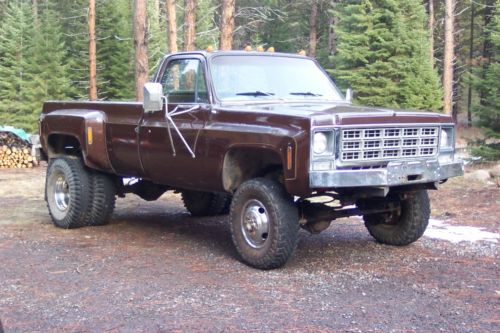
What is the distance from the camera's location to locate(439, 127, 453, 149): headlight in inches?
263

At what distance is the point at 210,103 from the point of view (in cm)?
685

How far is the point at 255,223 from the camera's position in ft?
21.0

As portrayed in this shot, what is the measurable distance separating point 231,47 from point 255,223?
1125 centimetres

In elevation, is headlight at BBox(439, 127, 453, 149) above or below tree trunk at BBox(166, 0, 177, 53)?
below

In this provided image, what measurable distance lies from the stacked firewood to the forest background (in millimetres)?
3431

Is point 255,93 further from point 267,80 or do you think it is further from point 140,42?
point 140,42

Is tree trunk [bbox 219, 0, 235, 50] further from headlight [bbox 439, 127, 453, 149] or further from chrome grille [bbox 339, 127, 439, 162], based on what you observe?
chrome grille [bbox 339, 127, 439, 162]

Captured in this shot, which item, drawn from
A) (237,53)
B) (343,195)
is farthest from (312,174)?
(237,53)

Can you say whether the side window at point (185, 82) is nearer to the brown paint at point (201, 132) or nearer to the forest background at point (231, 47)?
the brown paint at point (201, 132)

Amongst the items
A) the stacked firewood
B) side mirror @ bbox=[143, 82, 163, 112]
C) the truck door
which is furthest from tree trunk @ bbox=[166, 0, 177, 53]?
side mirror @ bbox=[143, 82, 163, 112]

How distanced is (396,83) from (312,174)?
1911 cm

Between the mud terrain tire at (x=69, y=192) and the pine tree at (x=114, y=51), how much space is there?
22.2 meters

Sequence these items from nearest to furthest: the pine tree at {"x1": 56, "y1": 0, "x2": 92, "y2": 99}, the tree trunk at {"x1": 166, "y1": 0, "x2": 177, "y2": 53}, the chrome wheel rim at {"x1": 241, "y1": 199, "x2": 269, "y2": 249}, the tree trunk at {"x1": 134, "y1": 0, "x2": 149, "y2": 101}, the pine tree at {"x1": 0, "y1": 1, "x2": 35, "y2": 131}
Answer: the chrome wheel rim at {"x1": 241, "y1": 199, "x2": 269, "y2": 249} → the tree trunk at {"x1": 134, "y1": 0, "x2": 149, "y2": 101} → the tree trunk at {"x1": 166, "y1": 0, "x2": 177, "y2": 53} → the pine tree at {"x1": 0, "y1": 1, "x2": 35, "y2": 131} → the pine tree at {"x1": 56, "y1": 0, "x2": 92, "y2": 99}

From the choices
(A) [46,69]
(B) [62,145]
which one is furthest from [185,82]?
(A) [46,69]
